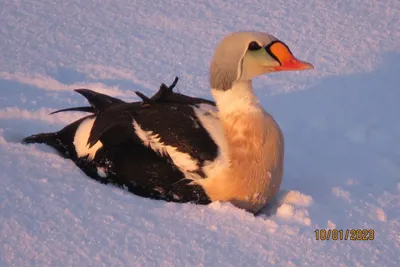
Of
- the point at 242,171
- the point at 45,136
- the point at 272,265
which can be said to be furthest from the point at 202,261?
the point at 45,136

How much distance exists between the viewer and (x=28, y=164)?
304cm

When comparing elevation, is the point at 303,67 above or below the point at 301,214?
above

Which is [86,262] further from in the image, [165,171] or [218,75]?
[218,75]

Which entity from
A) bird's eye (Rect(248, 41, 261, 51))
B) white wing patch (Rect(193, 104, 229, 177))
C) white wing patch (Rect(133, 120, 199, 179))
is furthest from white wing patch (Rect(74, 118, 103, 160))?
bird's eye (Rect(248, 41, 261, 51))

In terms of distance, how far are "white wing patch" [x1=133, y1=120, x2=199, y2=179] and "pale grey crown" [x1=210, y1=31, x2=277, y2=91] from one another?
0.35 meters

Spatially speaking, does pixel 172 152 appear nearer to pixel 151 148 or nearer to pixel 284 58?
pixel 151 148

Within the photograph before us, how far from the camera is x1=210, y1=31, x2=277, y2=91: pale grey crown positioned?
118 inches

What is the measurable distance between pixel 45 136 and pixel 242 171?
1016 millimetres

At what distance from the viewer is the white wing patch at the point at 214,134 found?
2947mm
